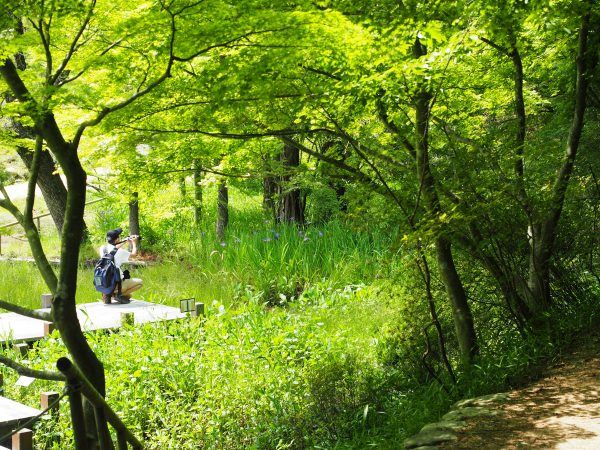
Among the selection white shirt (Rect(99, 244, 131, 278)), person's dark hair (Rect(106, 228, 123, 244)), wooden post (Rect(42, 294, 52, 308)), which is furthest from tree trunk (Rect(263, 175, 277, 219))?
wooden post (Rect(42, 294, 52, 308))

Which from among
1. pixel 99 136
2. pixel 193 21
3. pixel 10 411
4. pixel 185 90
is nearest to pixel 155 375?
pixel 10 411

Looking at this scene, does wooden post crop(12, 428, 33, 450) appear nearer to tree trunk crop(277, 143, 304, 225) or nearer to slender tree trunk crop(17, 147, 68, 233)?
slender tree trunk crop(17, 147, 68, 233)

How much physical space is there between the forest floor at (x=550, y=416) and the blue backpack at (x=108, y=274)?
678cm

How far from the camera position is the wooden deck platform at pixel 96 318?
8875 mm

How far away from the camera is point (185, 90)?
5.48m

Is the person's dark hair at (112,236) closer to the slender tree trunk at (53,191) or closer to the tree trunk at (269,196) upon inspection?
the slender tree trunk at (53,191)

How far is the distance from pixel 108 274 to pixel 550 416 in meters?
7.44

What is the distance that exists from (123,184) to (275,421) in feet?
8.01

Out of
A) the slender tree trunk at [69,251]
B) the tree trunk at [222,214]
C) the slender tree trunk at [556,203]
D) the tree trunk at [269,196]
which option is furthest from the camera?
the tree trunk at [269,196]

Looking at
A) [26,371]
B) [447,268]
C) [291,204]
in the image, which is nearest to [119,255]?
[291,204]

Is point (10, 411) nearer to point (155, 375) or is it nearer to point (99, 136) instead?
point (155, 375)

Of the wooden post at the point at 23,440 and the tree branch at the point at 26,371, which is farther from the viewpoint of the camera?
the wooden post at the point at 23,440

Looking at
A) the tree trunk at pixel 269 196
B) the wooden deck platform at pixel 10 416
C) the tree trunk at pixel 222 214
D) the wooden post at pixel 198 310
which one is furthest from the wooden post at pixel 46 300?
Result: the tree trunk at pixel 269 196

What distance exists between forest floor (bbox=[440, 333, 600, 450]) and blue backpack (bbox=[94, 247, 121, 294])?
6777 millimetres
